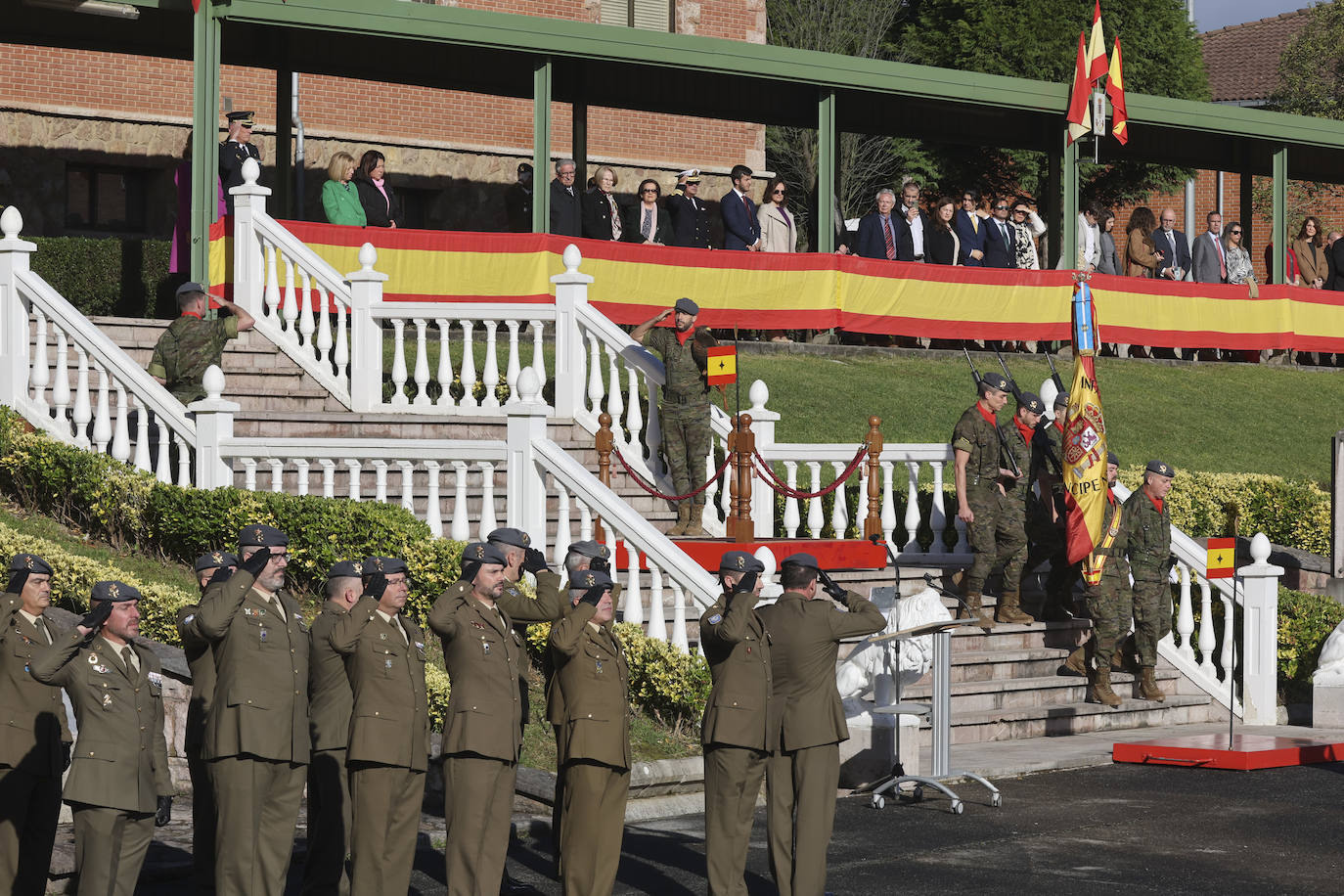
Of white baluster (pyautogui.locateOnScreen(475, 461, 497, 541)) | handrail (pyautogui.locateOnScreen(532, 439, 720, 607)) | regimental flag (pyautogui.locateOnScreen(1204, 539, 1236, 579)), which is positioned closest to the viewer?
handrail (pyautogui.locateOnScreen(532, 439, 720, 607))

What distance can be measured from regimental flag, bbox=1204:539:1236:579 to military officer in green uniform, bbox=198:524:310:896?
24.7 feet

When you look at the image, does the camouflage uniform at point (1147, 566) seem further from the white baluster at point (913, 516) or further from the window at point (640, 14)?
the window at point (640, 14)

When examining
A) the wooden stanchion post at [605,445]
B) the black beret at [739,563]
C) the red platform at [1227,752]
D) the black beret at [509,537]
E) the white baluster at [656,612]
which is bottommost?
the red platform at [1227,752]

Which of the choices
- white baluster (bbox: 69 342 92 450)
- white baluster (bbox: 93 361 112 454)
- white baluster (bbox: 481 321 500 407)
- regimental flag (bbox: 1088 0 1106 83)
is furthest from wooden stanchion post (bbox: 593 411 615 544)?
regimental flag (bbox: 1088 0 1106 83)

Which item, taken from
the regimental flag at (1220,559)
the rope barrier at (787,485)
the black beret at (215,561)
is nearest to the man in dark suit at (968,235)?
the rope barrier at (787,485)

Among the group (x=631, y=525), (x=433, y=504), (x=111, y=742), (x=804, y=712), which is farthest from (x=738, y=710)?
(x=433, y=504)

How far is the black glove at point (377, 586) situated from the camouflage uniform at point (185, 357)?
700 cm

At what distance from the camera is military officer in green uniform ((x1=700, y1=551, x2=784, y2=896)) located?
9.99 metres

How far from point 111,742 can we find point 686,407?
787cm

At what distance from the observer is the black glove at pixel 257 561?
927 cm

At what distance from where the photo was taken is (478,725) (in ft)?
31.4

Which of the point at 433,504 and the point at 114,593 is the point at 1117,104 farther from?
the point at 114,593

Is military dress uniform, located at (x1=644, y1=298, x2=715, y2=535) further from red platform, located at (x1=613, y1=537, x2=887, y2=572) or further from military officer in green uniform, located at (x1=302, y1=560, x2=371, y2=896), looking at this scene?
military officer in green uniform, located at (x1=302, y1=560, x2=371, y2=896)

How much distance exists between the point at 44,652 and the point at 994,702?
8267 mm
